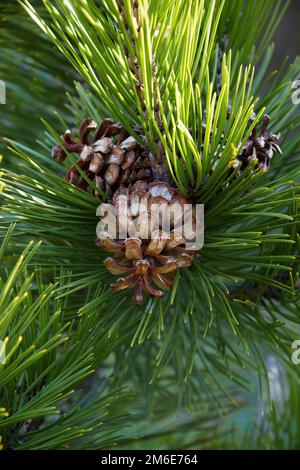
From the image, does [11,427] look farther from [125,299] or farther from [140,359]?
[140,359]

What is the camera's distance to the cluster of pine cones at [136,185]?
1.53ft

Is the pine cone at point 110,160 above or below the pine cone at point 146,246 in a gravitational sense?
above

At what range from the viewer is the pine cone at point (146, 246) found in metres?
0.46

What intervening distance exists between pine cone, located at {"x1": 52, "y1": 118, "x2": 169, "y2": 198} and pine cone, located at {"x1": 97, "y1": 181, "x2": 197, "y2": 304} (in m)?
0.02

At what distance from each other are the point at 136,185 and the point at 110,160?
27 millimetres

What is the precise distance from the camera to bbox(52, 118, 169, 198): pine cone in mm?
486

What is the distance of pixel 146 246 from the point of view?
471 millimetres

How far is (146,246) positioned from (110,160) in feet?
0.23

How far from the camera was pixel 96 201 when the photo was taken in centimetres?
50

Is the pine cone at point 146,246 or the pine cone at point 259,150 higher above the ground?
the pine cone at point 259,150

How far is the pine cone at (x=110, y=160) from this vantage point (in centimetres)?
49

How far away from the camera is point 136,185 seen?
0.48 m

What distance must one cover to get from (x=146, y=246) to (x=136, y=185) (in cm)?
5
